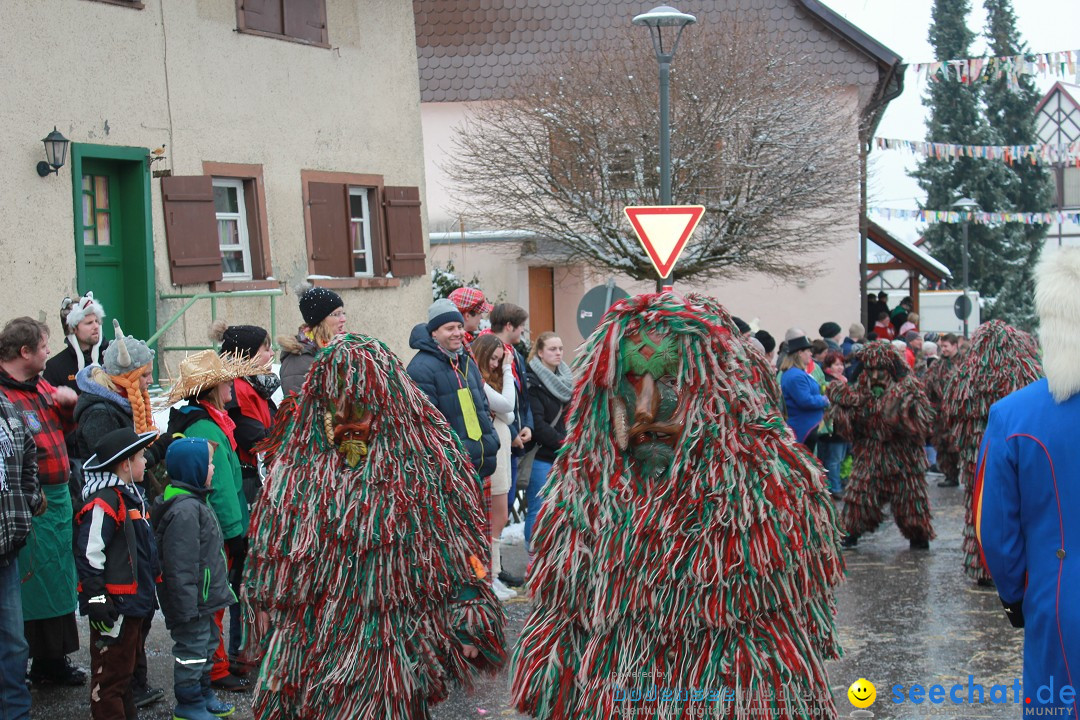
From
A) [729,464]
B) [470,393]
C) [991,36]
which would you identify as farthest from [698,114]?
[991,36]

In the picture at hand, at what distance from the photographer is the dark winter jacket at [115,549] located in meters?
5.33

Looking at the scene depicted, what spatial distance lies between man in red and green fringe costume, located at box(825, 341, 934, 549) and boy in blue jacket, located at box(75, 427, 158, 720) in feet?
20.5

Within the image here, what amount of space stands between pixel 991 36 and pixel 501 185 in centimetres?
3824

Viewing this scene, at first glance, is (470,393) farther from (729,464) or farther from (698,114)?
(698,114)

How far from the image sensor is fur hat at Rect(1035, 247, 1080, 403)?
3.47 metres

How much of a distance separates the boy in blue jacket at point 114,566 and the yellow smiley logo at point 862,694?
10.9 feet

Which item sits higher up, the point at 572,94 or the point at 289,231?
the point at 572,94

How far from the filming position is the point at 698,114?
20203 millimetres

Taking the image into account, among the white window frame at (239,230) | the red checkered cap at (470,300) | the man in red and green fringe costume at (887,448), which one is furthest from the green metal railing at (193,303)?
the man in red and green fringe costume at (887,448)

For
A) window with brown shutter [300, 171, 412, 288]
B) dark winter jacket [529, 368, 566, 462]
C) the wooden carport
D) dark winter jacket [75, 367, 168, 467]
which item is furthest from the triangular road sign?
the wooden carport

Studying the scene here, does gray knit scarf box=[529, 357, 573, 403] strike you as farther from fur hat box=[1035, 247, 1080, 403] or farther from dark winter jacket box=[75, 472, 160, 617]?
fur hat box=[1035, 247, 1080, 403]

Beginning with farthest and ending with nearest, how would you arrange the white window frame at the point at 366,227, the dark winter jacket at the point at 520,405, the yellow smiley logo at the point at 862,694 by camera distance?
the white window frame at the point at 366,227, the dark winter jacket at the point at 520,405, the yellow smiley logo at the point at 862,694

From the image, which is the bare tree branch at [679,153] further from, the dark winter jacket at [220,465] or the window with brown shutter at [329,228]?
the dark winter jacket at [220,465]

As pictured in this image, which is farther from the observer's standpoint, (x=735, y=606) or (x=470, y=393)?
(x=470, y=393)
